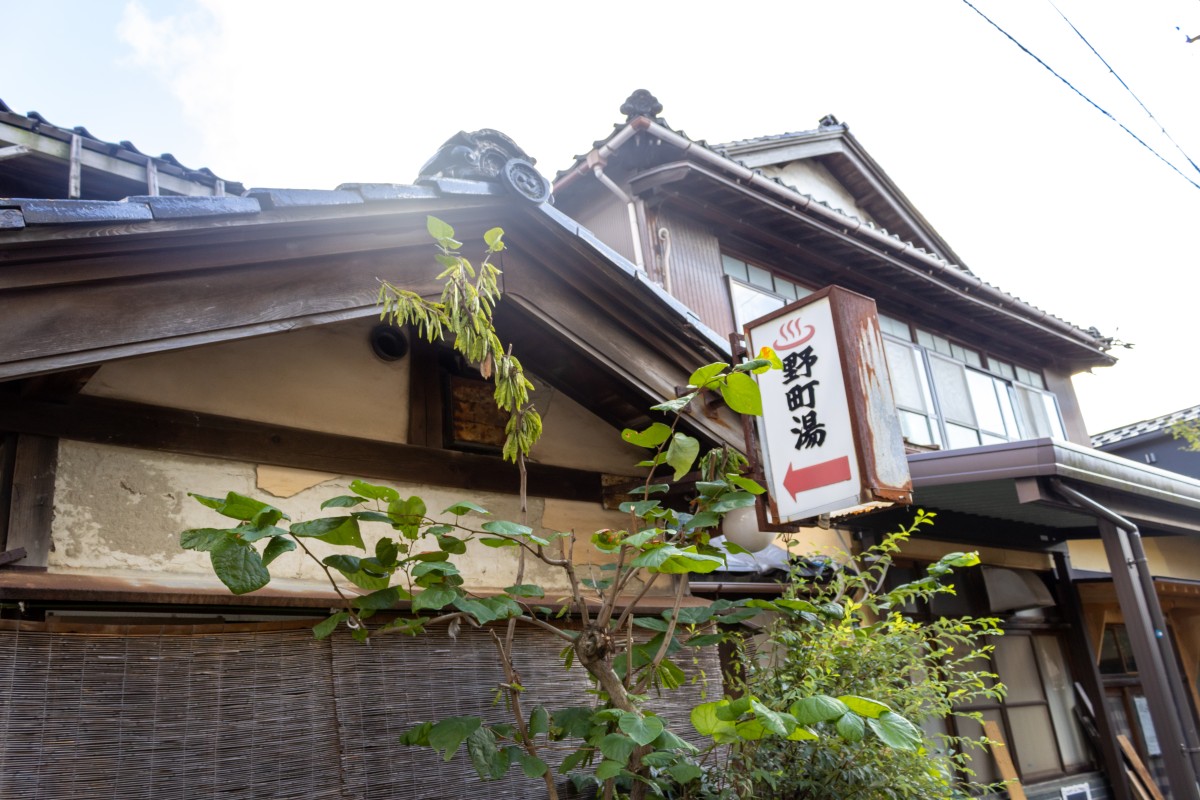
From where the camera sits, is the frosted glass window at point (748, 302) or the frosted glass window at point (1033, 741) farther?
the frosted glass window at point (748, 302)

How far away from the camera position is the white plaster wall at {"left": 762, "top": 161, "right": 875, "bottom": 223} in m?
13.5

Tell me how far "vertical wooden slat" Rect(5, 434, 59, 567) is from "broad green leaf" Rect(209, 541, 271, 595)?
113 cm

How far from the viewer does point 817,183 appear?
14344mm

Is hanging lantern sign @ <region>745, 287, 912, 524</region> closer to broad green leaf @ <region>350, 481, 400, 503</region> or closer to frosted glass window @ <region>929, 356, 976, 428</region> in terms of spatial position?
broad green leaf @ <region>350, 481, 400, 503</region>

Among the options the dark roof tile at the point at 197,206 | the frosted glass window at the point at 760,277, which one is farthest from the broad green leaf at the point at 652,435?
the frosted glass window at the point at 760,277

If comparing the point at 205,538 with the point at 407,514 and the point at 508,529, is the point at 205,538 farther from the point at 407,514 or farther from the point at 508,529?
the point at 508,529

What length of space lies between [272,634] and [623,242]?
285 inches

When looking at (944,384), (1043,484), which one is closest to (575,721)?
(1043,484)

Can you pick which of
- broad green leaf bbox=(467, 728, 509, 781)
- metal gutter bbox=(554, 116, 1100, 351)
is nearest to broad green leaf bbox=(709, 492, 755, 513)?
broad green leaf bbox=(467, 728, 509, 781)

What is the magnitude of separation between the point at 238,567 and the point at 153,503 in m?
1.33

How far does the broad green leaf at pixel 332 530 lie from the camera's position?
3.33 metres

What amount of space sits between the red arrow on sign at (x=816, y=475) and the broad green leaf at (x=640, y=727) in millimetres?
2075

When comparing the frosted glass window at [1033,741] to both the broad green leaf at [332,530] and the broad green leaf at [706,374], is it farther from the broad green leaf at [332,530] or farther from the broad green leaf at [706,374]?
the broad green leaf at [332,530]

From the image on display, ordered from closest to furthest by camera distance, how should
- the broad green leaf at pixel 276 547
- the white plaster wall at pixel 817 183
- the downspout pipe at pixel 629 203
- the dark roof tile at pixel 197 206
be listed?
the broad green leaf at pixel 276 547 < the dark roof tile at pixel 197 206 < the downspout pipe at pixel 629 203 < the white plaster wall at pixel 817 183
